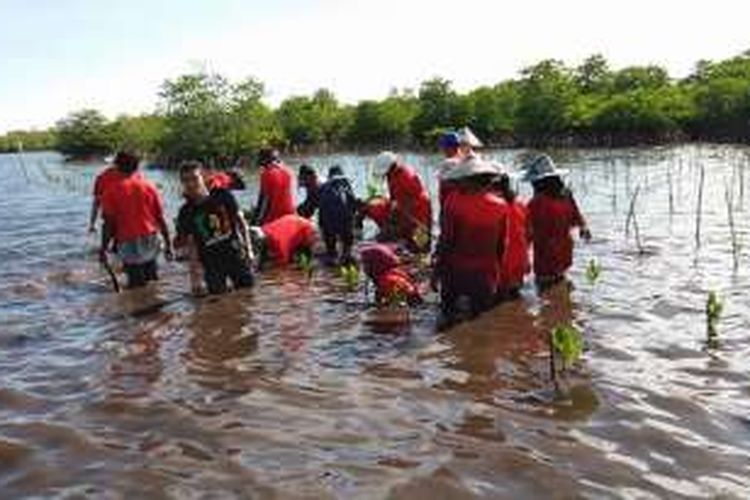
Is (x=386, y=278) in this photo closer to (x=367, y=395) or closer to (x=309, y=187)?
(x=367, y=395)

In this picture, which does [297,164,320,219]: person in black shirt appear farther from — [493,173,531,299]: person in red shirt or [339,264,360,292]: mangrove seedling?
[493,173,531,299]: person in red shirt

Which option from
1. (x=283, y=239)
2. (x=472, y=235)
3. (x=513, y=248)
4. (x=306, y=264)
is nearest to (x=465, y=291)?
(x=472, y=235)

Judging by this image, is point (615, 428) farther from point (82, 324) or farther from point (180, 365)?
point (82, 324)

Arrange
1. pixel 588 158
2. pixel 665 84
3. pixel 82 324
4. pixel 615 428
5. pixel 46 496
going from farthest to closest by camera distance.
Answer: pixel 665 84, pixel 588 158, pixel 82 324, pixel 615 428, pixel 46 496

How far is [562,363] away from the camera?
7805mm

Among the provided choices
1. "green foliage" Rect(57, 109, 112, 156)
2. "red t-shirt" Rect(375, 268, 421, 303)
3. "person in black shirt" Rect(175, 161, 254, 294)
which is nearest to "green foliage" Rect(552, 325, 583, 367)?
"red t-shirt" Rect(375, 268, 421, 303)

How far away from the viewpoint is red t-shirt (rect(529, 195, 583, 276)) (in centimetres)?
1061

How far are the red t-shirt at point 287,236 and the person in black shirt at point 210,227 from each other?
2.44m

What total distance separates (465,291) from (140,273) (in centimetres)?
494

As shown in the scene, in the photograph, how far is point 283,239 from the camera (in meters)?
13.9

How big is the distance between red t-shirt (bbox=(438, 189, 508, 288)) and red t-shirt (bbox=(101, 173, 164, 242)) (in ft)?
14.1

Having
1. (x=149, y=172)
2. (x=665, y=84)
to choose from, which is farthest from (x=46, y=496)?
(x=665, y=84)

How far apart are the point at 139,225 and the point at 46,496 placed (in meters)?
6.51

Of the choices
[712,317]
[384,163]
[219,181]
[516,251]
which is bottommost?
[712,317]
